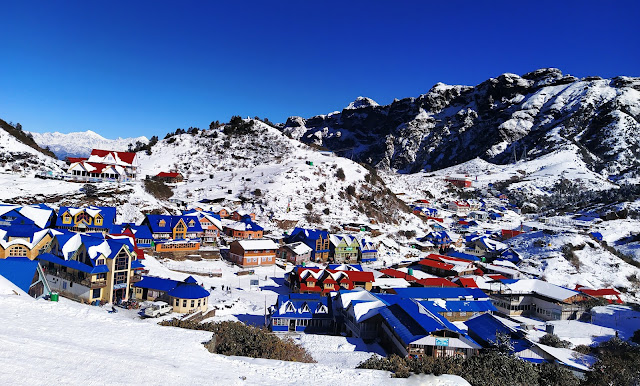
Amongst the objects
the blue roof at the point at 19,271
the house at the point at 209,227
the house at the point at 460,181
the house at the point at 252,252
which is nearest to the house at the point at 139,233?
the house at the point at 209,227

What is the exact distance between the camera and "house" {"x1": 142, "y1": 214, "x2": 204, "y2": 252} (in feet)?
146

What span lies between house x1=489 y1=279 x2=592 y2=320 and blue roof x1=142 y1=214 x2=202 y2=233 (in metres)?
36.4

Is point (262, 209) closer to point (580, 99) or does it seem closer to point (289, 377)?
point (289, 377)

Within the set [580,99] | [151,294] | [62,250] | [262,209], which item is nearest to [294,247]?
[262,209]

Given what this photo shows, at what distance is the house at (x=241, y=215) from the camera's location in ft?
201

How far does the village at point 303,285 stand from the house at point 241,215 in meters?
0.23

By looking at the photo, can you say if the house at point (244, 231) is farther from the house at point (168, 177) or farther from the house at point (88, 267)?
the house at point (168, 177)

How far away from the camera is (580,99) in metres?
186

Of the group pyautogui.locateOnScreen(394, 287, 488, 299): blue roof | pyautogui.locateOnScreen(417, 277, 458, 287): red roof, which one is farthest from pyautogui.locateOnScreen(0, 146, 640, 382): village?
pyautogui.locateOnScreen(417, 277, 458, 287): red roof

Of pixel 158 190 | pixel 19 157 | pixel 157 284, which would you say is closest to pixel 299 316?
pixel 157 284

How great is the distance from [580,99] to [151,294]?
218m

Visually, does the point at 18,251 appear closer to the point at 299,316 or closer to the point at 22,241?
the point at 22,241

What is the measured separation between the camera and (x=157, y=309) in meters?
27.1

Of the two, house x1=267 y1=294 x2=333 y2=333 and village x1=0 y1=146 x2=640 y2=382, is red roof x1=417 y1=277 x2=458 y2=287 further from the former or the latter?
house x1=267 y1=294 x2=333 y2=333
